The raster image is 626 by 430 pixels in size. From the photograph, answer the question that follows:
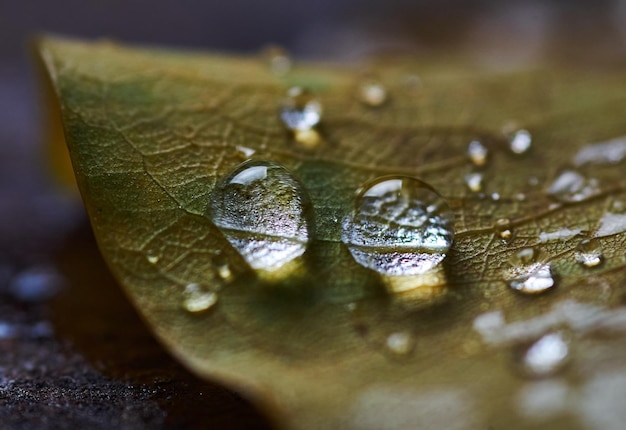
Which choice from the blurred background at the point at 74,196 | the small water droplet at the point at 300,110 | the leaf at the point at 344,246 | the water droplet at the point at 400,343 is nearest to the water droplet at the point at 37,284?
the blurred background at the point at 74,196

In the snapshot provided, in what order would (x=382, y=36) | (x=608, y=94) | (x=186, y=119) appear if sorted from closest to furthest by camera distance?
1. (x=186, y=119)
2. (x=608, y=94)
3. (x=382, y=36)

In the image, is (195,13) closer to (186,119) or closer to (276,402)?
(186,119)

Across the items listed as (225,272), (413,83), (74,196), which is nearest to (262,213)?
(225,272)

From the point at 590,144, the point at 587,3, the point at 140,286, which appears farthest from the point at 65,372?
the point at 587,3

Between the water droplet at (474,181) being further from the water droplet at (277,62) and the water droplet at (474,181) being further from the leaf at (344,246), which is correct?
the water droplet at (277,62)

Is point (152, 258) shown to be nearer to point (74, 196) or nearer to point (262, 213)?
point (262, 213)

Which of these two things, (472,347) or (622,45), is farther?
(622,45)
